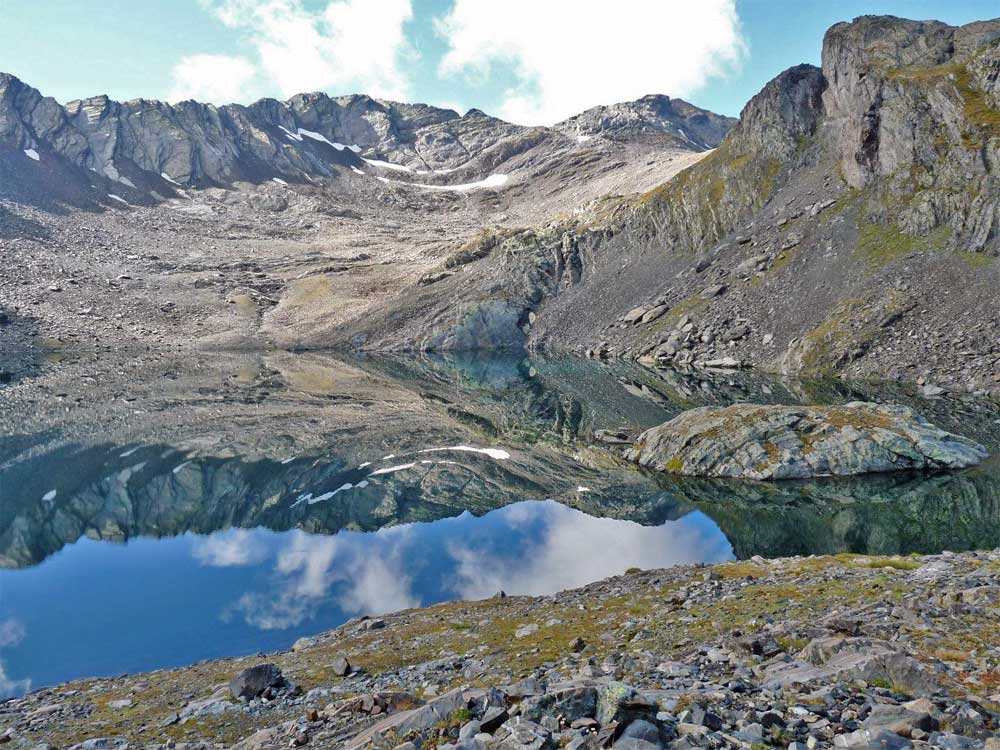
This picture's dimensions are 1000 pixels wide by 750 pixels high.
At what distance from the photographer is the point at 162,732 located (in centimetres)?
1438

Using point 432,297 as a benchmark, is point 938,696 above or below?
below

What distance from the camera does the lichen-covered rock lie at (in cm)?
3841

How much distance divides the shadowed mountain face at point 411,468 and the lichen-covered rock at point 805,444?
1390 millimetres

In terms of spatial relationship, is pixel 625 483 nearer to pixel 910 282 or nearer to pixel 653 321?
pixel 910 282

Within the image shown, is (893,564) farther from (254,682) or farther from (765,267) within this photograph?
(765,267)

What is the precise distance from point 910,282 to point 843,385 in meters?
20.0

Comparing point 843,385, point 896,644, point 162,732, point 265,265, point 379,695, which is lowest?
point 162,732

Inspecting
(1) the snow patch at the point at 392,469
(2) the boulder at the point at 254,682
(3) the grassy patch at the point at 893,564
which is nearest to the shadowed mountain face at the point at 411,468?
(1) the snow patch at the point at 392,469

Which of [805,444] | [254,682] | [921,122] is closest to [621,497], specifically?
[805,444]

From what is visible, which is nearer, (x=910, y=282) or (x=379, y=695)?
(x=379, y=695)

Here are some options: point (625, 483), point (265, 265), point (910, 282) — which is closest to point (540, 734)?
point (625, 483)

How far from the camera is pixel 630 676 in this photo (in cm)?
1261

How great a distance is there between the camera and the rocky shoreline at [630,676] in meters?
8.74

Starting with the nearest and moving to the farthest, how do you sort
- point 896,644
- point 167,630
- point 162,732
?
point 896,644
point 162,732
point 167,630
